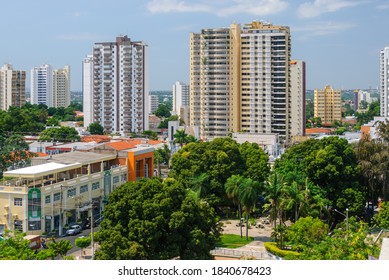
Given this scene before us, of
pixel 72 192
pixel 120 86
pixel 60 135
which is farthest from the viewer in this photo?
pixel 120 86

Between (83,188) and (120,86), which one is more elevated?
(120,86)

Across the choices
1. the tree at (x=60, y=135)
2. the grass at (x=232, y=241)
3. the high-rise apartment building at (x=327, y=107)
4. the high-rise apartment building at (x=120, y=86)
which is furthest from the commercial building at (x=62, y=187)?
the high-rise apartment building at (x=327, y=107)

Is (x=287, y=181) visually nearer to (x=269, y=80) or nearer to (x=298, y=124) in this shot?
(x=269, y=80)

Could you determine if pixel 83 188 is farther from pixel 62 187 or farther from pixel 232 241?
pixel 232 241

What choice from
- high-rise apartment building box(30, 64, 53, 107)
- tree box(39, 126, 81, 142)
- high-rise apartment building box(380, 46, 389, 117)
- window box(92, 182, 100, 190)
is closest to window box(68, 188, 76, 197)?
window box(92, 182, 100, 190)

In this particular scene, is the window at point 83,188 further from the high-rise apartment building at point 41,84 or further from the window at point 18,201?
the high-rise apartment building at point 41,84

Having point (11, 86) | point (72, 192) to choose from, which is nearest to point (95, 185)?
point (72, 192)

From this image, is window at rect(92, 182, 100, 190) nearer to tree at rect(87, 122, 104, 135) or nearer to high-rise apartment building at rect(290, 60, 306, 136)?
high-rise apartment building at rect(290, 60, 306, 136)
